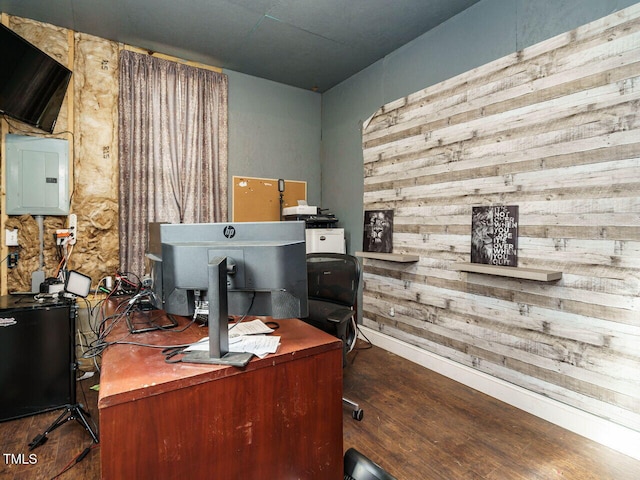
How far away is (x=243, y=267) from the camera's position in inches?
54.2

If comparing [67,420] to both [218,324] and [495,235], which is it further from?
[495,235]

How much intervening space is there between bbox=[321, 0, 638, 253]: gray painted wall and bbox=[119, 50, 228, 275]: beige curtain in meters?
1.46

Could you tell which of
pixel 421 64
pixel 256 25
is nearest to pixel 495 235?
pixel 421 64

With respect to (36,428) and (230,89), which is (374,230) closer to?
(230,89)

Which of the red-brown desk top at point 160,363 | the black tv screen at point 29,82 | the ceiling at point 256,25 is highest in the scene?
the ceiling at point 256,25

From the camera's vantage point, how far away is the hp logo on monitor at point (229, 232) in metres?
1.44

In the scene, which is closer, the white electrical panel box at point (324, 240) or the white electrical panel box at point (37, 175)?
the white electrical panel box at point (37, 175)

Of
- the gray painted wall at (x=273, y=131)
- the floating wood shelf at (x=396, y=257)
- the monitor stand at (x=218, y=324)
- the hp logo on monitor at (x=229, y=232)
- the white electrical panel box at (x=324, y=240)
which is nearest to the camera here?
the monitor stand at (x=218, y=324)

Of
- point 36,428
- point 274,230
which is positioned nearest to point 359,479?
point 274,230

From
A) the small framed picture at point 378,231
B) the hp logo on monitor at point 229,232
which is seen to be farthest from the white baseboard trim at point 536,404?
the hp logo on monitor at point 229,232

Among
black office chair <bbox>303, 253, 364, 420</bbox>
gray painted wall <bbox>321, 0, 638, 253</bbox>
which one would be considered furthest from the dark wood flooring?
gray painted wall <bbox>321, 0, 638, 253</bbox>

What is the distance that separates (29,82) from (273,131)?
2.43 m

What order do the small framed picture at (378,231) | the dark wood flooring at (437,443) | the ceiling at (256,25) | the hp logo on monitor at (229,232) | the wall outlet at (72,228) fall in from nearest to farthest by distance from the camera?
1. the hp logo on monitor at (229,232)
2. the dark wood flooring at (437,443)
3. the ceiling at (256,25)
4. the wall outlet at (72,228)
5. the small framed picture at (378,231)

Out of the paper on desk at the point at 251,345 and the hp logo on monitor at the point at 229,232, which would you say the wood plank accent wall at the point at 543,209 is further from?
the hp logo on monitor at the point at 229,232
